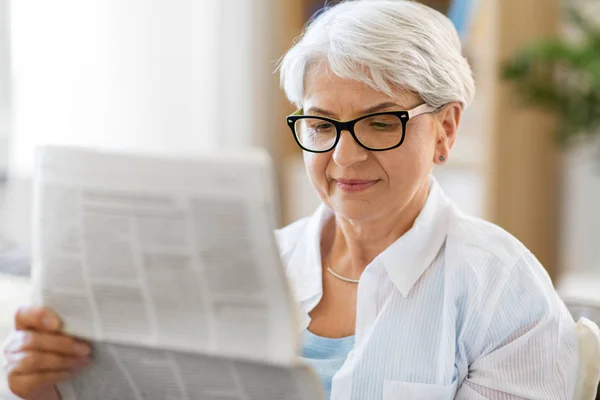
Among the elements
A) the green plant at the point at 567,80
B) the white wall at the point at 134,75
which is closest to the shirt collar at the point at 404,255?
the white wall at the point at 134,75

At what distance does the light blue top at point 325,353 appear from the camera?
49.1 inches

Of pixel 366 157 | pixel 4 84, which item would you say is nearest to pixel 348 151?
pixel 366 157

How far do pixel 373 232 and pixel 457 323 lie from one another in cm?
22

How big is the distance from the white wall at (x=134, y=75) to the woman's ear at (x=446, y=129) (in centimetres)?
132

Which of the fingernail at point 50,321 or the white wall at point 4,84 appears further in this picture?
the white wall at point 4,84

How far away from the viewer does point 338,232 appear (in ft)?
4.73

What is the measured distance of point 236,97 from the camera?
3.74 meters

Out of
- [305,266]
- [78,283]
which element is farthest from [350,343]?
[78,283]

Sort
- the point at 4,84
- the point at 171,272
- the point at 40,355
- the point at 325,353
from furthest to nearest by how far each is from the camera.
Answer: the point at 4,84 → the point at 325,353 → the point at 40,355 → the point at 171,272

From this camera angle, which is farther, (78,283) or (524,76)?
(524,76)

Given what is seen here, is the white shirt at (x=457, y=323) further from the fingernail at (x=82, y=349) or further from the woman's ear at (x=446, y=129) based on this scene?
the fingernail at (x=82, y=349)

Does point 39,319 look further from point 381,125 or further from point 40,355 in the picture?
point 381,125

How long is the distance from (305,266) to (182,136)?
82.0 inches

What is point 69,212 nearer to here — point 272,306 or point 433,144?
point 272,306
